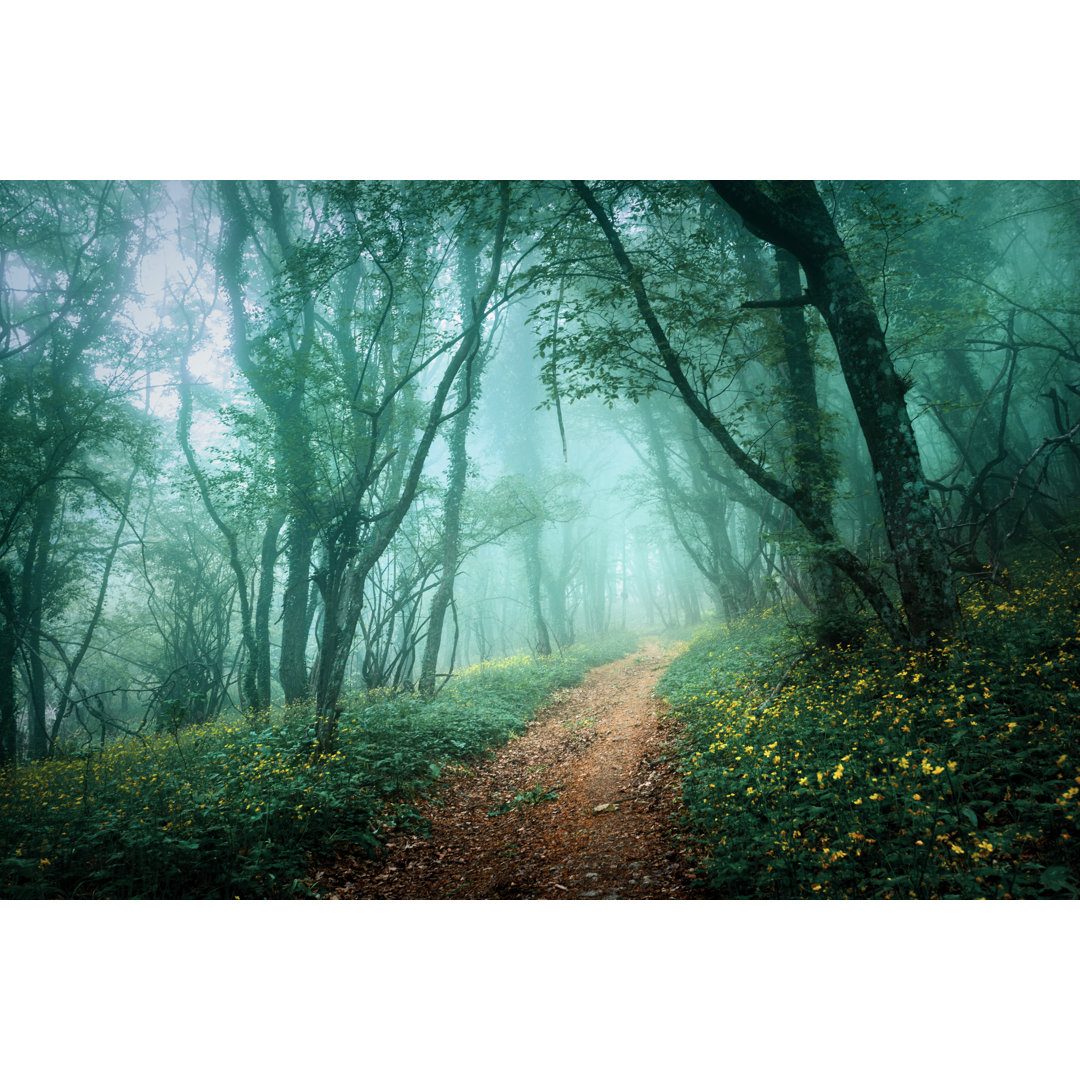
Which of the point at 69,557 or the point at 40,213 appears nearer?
the point at 40,213

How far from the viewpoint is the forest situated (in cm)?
304

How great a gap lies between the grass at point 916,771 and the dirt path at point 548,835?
341 millimetres

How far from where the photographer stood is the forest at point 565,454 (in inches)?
119

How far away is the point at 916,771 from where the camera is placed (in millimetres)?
2803

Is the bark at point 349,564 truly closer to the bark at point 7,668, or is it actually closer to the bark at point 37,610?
the bark at point 37,610

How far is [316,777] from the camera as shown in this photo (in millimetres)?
4180

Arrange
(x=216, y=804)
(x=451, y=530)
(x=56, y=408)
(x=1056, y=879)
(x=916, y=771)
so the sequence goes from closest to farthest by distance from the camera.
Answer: (x=1056, y=879) < (x=916, y=771) < (x=216, y=804) < (x=56, y=408) < (x=451, y=530)

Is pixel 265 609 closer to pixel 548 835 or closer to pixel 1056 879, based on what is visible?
pixel 548 835

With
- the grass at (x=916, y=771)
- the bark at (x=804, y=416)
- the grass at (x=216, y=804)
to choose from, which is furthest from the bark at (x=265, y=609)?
the bark at (x=804, y=416)

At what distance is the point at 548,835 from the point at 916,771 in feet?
8.15

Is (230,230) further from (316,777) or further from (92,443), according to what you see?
(316,777)

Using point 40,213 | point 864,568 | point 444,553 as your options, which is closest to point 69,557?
point 40,213

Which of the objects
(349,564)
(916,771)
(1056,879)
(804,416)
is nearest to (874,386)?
(804,416)

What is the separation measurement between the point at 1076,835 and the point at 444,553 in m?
8.47
